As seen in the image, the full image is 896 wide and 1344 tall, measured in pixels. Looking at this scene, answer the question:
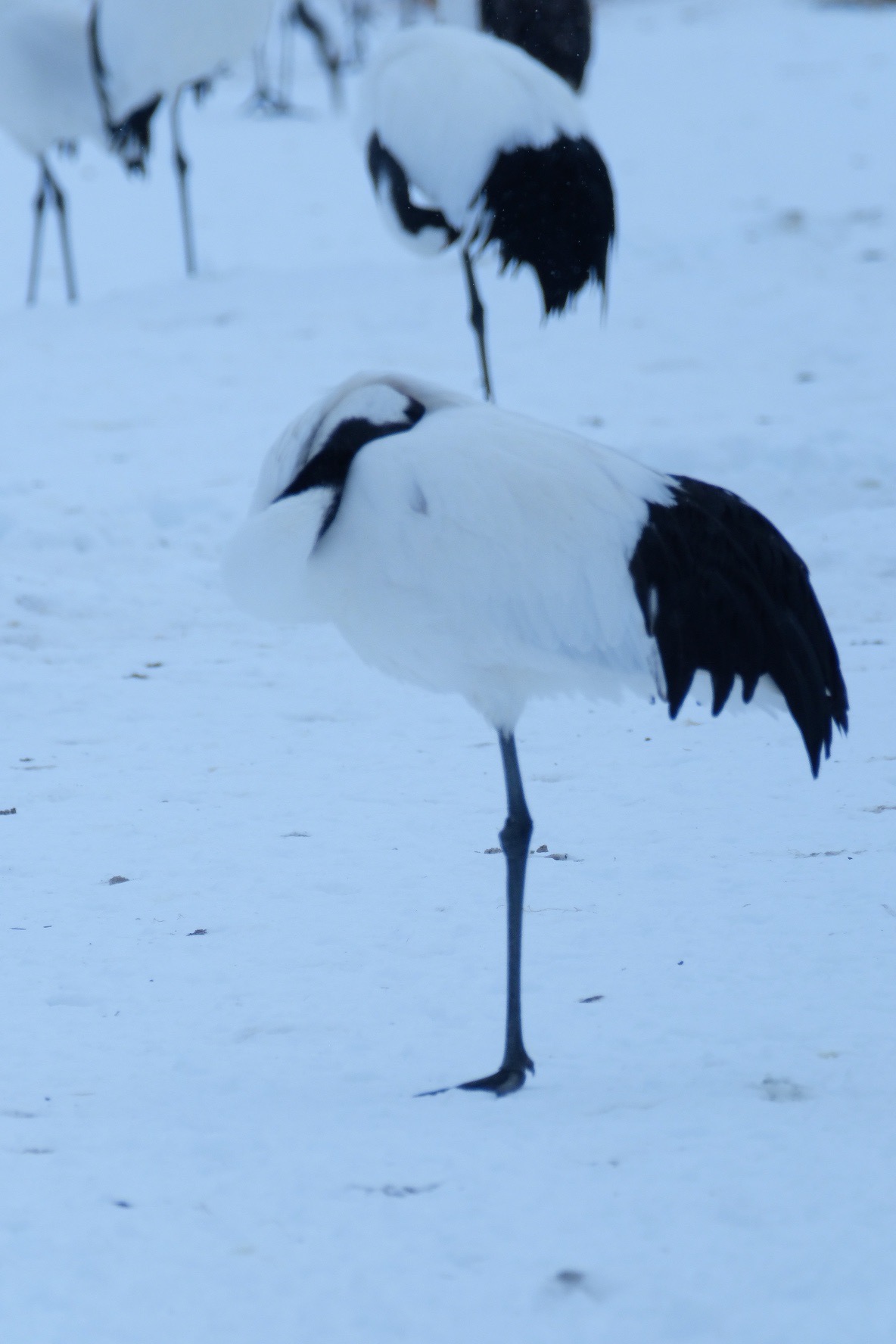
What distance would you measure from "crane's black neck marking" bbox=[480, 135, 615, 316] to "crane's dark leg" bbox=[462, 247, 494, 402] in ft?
1.13

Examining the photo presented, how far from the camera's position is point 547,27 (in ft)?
26.0

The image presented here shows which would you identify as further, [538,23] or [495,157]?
[538,23]

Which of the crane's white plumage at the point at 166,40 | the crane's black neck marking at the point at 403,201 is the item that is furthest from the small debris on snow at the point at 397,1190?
the crane's white plumage at the point at 166,40

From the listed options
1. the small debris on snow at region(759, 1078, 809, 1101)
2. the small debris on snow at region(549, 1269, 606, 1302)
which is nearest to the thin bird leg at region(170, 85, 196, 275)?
the small debris on snow at region(759, 1078, 809, 1101)

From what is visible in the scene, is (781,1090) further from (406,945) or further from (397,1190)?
(406,945)

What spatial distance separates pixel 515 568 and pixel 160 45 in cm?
718

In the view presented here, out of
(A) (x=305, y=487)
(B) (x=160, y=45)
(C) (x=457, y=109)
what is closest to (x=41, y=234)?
(B) (x=160, y=45)

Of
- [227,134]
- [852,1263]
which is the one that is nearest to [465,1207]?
[852,1263]

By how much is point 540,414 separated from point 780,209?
4382mm

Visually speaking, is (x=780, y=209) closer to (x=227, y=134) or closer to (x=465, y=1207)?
(x=227, y=134)

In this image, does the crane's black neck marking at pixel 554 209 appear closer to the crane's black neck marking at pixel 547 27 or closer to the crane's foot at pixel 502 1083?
the crane's black neck marking at pixel 547 27

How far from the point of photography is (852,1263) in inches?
72.2

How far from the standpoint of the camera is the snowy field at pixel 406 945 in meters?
1.87

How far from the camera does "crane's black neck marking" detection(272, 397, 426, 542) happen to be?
2.27 m
